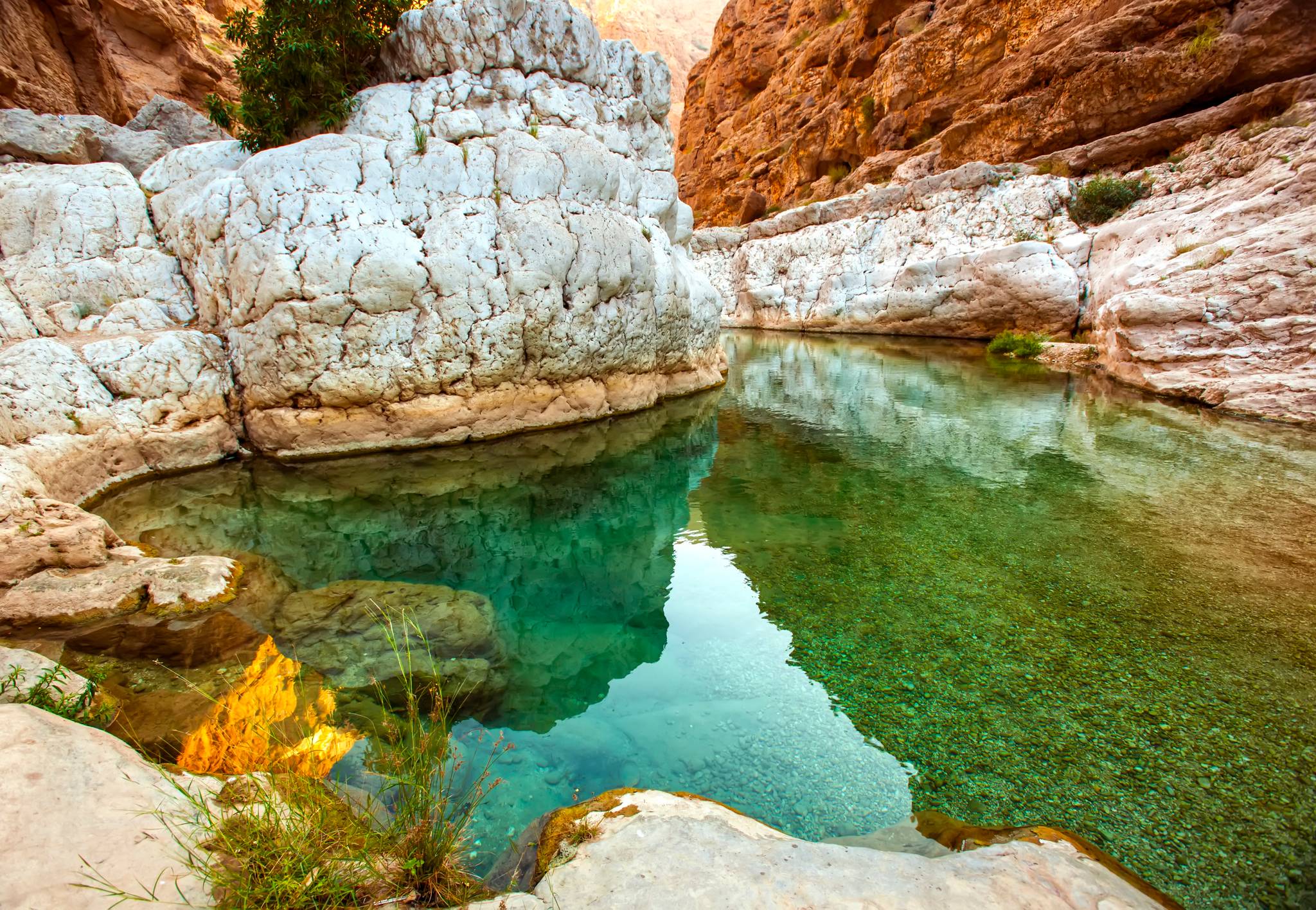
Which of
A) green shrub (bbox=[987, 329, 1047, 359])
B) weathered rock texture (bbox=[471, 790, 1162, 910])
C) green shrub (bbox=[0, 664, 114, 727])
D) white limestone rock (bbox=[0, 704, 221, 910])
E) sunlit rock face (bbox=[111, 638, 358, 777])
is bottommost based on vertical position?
sunlit rock face (bbox=[111, 638, 358, 777])

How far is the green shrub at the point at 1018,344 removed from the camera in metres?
16.9

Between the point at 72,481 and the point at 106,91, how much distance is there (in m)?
12.4

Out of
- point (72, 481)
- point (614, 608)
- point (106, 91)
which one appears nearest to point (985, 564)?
point (614, 608)

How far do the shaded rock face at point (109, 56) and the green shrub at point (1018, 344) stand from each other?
24.9 metres

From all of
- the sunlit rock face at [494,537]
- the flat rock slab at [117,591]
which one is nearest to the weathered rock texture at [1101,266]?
the sunlit rock face at [494,537]

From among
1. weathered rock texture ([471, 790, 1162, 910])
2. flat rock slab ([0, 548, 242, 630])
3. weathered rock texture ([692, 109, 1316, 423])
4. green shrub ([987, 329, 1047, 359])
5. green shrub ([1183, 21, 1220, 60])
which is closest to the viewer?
weathered rock texture ([471, 790, 1162, 910])

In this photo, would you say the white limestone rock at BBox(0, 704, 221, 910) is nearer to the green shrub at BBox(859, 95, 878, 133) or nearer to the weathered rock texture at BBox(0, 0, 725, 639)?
the weathered rock texture at BBox(0, 0, 725, 639)

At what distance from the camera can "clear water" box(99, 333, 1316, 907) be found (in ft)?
9.34

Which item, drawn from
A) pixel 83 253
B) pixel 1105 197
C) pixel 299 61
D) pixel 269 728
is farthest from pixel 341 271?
pixel 1105 197

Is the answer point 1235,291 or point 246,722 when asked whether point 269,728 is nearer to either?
point 246,722

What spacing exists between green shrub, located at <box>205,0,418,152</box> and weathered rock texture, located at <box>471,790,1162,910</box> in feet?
38.5

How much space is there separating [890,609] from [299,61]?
470 inches

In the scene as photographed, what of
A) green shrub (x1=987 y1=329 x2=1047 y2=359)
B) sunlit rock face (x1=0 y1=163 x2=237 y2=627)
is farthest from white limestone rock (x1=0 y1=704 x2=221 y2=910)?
green shrub (x1=987 y1=329 x2=1047 y2=359)

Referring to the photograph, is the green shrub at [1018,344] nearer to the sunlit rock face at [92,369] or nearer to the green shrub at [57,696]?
the sunlit rock face at [92,369]
